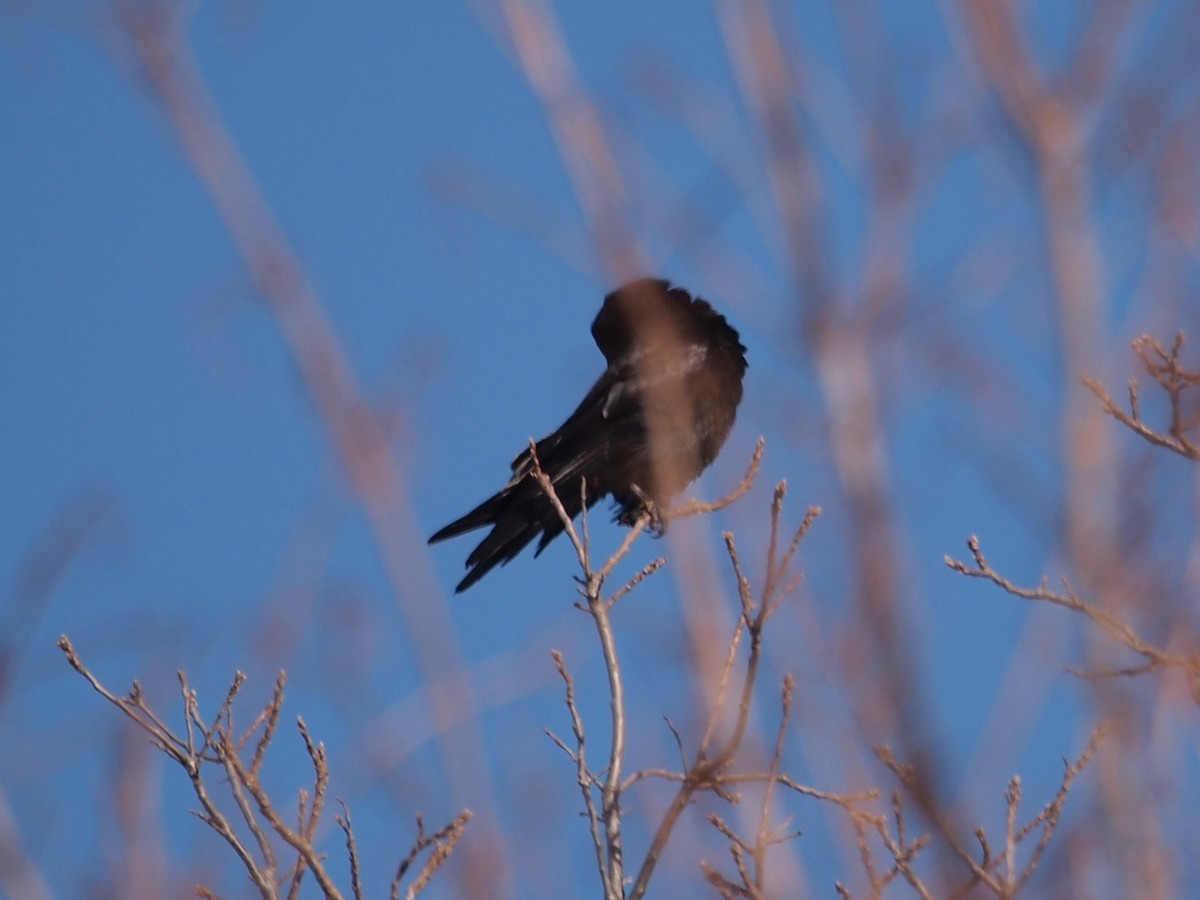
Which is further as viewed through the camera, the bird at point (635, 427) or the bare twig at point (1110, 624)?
the bird at point (635, 427)

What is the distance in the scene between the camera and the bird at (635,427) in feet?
18.7

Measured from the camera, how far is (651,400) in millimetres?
6008

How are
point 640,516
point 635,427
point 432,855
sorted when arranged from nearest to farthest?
point 432,855, point 640,516, point 635,427

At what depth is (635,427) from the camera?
6215mm

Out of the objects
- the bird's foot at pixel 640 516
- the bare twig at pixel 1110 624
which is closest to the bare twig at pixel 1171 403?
the bare twig at pixel 1110 624

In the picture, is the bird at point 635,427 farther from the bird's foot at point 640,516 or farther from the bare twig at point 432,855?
the bare twig at point 432,855

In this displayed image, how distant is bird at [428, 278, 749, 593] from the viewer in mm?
5715

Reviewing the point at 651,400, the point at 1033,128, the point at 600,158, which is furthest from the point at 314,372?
the point at 1033,128

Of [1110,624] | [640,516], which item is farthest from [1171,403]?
[640,516]

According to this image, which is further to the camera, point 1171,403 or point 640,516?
point 640,516

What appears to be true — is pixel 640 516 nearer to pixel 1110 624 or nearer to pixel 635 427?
pixel 635 427

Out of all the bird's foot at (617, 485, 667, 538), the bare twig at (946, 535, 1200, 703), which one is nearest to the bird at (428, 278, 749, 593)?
the bird's foot at (617, 485, 667, 538)

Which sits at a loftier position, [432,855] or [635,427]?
[635,427]

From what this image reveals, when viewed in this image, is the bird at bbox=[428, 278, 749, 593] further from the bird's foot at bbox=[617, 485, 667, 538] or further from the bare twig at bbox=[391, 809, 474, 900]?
the bare twig at bbox=[391, 809, 474, 900]
